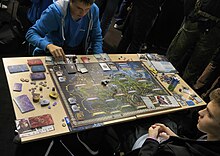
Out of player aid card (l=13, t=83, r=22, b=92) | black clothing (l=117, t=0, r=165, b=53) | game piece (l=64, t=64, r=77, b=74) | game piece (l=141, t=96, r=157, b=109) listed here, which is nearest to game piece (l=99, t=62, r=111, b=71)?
game piece (l=64, t=64, r=77, b=74)

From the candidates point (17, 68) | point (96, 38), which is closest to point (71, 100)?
point (17, 68)

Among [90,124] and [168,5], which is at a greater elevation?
[168,5]

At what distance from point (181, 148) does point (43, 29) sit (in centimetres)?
118

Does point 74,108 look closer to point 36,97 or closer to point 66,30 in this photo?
point 36,97

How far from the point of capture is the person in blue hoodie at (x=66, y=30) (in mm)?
1561

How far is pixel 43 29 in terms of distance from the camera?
1638 mm

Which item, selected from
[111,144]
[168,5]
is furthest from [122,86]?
[168,5]

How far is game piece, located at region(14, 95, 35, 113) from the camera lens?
1169mm

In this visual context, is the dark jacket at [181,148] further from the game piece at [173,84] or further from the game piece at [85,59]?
the game piece at [85,59]

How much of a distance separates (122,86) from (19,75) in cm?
64

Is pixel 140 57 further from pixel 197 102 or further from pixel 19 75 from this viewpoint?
pixel 19 75

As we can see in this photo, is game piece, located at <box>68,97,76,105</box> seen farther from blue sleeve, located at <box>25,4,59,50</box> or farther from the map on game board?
blue sleeve, located at <box>25,4,59,50</box>

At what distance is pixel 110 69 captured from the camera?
1645 mm

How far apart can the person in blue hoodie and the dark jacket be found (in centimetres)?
81
